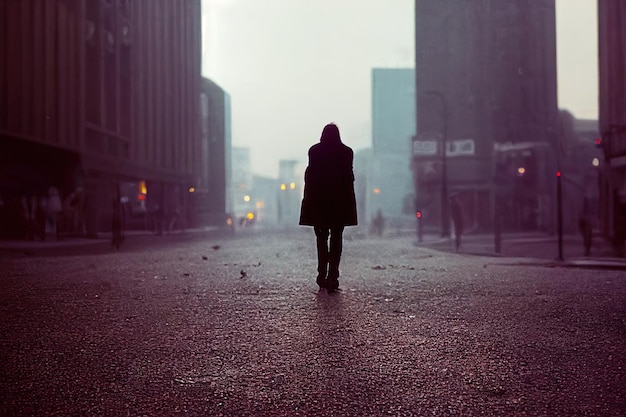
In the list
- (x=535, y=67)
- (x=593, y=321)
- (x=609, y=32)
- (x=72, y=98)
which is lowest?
(x=593, y=321)

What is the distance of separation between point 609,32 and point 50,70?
24.6 meters

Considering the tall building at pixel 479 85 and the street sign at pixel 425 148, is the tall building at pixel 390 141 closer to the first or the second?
the tall building at pixel 479 85

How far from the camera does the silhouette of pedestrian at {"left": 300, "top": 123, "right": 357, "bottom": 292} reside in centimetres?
716

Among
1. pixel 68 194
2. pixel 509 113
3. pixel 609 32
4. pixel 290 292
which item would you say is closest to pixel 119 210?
pixel 68 194

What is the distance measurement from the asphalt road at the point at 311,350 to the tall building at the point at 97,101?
20007mm

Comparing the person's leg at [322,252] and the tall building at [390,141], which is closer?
the person's leg at [322,252]

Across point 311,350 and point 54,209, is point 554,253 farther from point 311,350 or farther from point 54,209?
point 54,209

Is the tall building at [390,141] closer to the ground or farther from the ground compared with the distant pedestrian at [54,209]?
farther from the ground

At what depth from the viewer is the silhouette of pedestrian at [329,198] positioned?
282 inches

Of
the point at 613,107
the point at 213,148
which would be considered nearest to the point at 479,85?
the point at 613,107

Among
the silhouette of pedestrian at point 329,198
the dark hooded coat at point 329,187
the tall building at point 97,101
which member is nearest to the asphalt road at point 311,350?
the silhouette of pedestrian at point 329,198

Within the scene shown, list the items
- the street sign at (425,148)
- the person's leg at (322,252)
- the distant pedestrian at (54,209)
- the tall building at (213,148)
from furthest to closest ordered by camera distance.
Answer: the tall building at (213,148), the street sign at (425,148), the distant pedestrian at (54,209), the person's leg at (322,252)

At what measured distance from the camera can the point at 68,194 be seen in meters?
29.3

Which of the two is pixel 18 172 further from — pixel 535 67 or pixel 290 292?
pixel 535 67
